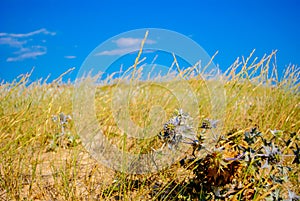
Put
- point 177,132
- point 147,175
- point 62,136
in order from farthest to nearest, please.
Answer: point 62,136
point 147,175
point 177,132

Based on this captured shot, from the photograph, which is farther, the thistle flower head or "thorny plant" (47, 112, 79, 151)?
"thorny plant" (47, 112, 79, 151)

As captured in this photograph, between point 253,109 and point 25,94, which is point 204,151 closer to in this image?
point 253,109

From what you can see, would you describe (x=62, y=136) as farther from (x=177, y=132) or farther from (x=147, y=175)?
(x=177, y=132)

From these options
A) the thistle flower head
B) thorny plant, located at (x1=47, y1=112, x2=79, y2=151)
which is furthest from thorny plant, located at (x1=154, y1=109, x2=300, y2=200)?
thorny plant, located at (x1=47, y1=112, x2=79, y2=151)

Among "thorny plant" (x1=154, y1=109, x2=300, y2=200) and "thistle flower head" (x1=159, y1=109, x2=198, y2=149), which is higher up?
"thistle flower head" (x1=159, y1=109, x2=198, y2=149)

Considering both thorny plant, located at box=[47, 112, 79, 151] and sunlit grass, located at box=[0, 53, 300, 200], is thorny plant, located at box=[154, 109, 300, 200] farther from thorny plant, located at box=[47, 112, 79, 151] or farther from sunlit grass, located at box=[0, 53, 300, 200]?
thorny plant, located at box=[47, 112, 79, 151]

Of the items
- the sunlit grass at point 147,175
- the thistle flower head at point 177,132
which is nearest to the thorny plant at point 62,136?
the sunlit grass at point 147,175

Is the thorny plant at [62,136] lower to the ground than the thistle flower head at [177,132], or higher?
higher

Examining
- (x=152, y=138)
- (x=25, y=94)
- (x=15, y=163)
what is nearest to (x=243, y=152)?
(x=152, y=138)

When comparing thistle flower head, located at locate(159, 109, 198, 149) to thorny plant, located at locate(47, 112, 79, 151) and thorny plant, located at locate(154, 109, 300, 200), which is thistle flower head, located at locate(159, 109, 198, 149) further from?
thorny plant, located at locate(47, 112, 79, 151)

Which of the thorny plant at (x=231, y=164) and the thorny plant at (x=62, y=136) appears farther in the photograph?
the thorny plant at (x=62, y=136)

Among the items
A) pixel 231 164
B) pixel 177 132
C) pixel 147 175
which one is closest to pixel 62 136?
pixel 147 175

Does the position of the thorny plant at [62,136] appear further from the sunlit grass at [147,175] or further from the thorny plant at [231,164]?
the thorny plant at [231,164]

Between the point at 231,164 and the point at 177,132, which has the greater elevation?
the point at 177,132
